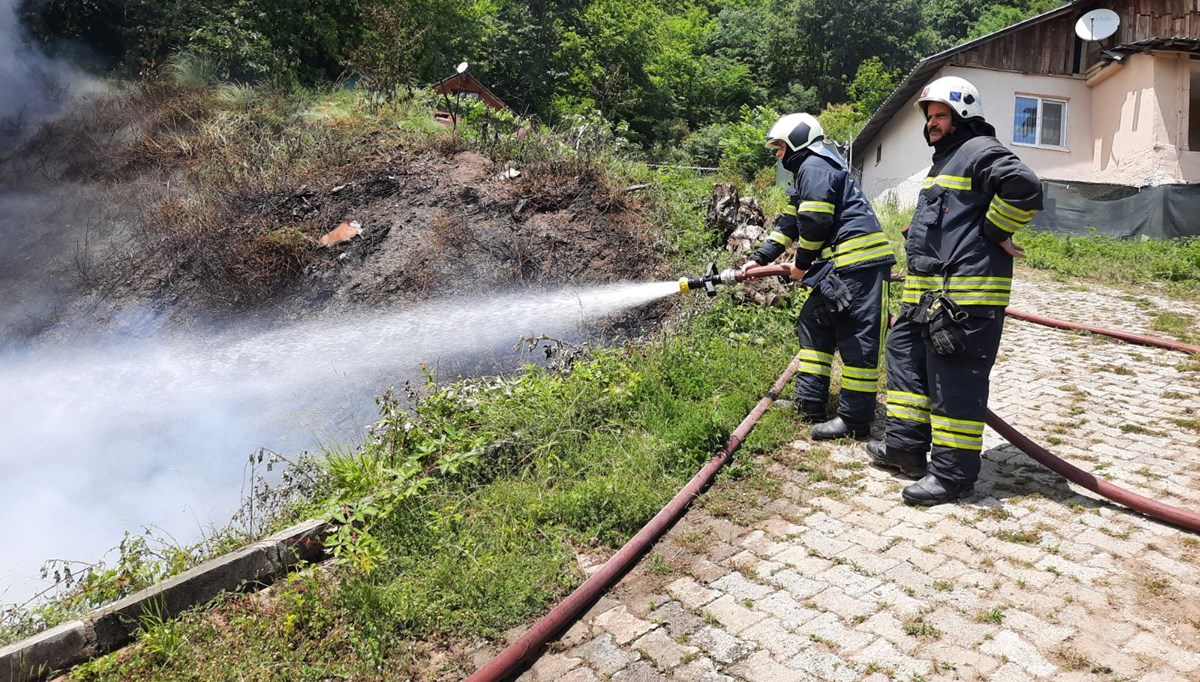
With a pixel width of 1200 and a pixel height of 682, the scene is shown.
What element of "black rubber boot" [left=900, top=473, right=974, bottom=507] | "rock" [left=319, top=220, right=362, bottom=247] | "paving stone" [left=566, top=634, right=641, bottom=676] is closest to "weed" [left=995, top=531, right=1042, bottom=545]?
"black rubber boot" [left=900, top=473, right=974, bottom=507]

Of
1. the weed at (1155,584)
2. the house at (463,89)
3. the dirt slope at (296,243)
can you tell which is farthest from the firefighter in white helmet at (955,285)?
the house at (463,89)

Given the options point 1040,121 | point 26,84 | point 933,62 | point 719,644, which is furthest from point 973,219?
point 1040,121

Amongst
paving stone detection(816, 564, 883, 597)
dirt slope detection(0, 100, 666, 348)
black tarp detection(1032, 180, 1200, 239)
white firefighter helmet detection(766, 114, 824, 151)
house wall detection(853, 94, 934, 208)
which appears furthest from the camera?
house wall detection(853, 94, 934, 208)

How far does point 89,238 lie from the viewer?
8.84m

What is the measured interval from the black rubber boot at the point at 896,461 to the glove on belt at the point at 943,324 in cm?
62

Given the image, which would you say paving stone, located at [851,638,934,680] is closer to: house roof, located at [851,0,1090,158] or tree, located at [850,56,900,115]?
house roof, located at [851,0,1090,158]

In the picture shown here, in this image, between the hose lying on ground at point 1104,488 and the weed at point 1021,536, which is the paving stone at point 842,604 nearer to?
the weed at point 1021,536

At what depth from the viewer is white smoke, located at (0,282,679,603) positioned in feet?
17.8

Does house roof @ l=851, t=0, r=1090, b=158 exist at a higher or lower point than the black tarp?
higher

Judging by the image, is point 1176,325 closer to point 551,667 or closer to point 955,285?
point 955,285

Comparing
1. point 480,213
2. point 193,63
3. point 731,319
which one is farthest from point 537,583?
point 193,63

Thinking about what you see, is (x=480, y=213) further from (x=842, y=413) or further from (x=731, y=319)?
(x=842, y=413)

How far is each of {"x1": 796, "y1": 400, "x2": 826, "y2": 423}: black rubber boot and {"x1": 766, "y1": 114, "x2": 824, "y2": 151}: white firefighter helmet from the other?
1.61m

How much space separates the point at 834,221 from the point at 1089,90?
18.0 m
